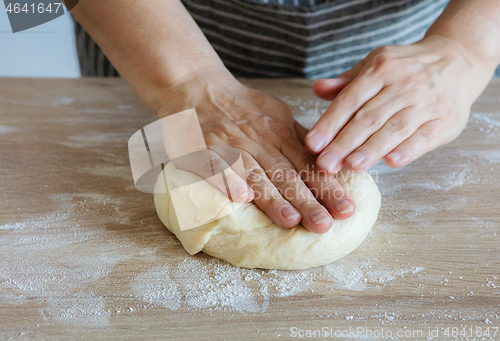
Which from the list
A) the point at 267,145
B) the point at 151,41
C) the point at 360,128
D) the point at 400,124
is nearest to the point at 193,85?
the point at 151,41

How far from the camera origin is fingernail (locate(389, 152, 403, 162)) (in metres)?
1.12

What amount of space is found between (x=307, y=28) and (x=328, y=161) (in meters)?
0.72

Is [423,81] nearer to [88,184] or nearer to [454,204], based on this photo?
[454,204]

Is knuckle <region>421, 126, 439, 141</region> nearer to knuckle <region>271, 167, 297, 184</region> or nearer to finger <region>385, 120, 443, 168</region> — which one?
finger <region>385, 120, 443, 168</region>

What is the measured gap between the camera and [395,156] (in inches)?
43.9

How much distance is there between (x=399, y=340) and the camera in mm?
878

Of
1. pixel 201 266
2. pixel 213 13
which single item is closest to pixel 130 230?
pixel 201 266

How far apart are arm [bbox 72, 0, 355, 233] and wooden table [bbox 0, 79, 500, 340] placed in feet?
Result: 0.95

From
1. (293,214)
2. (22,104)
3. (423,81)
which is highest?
(423,81)

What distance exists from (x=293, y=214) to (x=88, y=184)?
2.45 ft

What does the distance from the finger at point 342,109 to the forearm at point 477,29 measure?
376mm

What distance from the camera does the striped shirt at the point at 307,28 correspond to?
156cm

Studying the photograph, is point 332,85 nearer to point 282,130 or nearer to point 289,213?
point 282,130

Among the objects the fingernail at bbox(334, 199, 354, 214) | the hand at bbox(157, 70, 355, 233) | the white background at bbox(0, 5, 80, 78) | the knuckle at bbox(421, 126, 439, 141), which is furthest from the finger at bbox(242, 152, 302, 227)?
the white background at bbox(0, 5, 80, 78)
